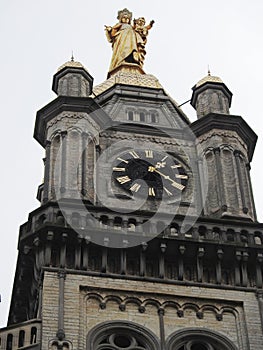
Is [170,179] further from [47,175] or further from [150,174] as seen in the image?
[47,175]

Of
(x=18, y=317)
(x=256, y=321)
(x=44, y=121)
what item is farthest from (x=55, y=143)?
(x=256, y=321)

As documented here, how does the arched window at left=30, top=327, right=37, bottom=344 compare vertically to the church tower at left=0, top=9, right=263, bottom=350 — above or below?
below

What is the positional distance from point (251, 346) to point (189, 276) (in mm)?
2808

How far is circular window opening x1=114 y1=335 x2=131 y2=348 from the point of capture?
35.3 m

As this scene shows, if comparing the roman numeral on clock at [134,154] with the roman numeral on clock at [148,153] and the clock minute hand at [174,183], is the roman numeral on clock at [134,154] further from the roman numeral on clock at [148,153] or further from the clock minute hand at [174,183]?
the clock minute hand at [174,183]

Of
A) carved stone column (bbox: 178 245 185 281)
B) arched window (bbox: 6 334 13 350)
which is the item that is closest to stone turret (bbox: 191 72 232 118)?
carved stone column (bbox: 178 245 185 281)

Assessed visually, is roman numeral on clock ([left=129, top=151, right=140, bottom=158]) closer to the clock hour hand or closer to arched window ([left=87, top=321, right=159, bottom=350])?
the clock hour hand

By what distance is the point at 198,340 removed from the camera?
35.6m

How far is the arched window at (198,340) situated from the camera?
116 ft

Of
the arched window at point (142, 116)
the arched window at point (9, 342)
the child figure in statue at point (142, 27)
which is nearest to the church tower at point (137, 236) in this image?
the arched window at point (9, 342)

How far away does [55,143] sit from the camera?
41594mm

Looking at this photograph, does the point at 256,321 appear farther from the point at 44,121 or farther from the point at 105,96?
the point at 105,96

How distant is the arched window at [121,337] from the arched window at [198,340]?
54 centimetres

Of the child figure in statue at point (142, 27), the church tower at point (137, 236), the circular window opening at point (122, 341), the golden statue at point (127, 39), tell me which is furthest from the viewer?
the child figure in statue at point (142, 27)
